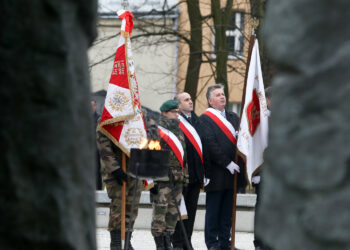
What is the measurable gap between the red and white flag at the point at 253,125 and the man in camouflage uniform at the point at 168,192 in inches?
27.2

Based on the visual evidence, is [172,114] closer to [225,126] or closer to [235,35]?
[225,126]

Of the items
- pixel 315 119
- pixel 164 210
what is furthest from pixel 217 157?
pixel 315 119

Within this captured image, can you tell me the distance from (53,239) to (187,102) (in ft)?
21.2

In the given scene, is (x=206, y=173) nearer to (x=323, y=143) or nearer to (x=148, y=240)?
(x=148, y=240)

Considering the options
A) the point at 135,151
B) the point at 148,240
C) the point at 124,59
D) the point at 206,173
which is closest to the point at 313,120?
the point at 135,151

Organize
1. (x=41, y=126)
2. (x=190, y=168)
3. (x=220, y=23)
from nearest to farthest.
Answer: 1. (x=41, y=126)
2. (x=190, y=168)
3. (x=220, y=23)

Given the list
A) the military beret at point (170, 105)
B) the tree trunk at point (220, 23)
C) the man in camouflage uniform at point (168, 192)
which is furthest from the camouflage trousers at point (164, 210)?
the tree trunk at point (220, 23)

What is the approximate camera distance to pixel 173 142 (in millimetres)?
8953

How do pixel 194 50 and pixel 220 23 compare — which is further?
pixel 194 50

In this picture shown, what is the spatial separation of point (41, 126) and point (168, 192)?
235 inches

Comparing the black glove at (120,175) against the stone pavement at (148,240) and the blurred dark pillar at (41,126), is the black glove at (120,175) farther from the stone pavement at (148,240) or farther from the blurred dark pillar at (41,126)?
the blurred dark pillar at (41,126)

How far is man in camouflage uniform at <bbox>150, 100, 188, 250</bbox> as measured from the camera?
8844mm

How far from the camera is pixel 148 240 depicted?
10766 millimetres

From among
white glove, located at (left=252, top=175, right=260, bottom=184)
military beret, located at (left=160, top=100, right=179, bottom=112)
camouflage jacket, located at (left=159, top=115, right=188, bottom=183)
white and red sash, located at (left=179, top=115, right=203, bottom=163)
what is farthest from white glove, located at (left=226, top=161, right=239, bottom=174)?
military beret, located at (left=160, top=100, right=179, bottom=112)
